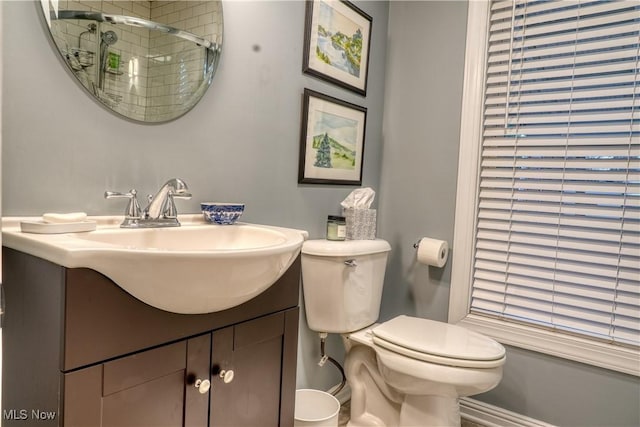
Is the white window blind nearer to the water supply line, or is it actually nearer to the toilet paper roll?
the toilet paper roll

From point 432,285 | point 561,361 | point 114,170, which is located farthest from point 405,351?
point 114,170

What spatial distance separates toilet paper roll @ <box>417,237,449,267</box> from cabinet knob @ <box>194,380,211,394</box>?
1242 mm

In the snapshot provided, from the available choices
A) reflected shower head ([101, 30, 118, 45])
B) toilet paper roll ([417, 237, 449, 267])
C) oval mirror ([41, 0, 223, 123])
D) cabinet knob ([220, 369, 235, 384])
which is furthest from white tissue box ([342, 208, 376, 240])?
reflected shower head ([101, 30, 118, 45])

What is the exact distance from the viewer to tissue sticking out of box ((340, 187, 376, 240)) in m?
1.75

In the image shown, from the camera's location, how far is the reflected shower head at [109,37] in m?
1.04

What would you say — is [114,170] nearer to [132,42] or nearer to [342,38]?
[132,42]

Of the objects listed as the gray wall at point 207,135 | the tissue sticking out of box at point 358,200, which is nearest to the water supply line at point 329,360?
the gray wall at point 207,135

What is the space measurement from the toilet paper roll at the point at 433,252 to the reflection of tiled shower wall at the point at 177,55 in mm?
1209

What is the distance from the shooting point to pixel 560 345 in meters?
1.69

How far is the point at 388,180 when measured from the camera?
7.04 feet

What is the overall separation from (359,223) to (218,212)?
0.71 m

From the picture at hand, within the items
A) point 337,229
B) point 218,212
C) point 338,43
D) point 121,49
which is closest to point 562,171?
point 337,229

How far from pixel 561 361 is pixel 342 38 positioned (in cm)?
164

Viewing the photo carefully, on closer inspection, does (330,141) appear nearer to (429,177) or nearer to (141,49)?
(429,177)
